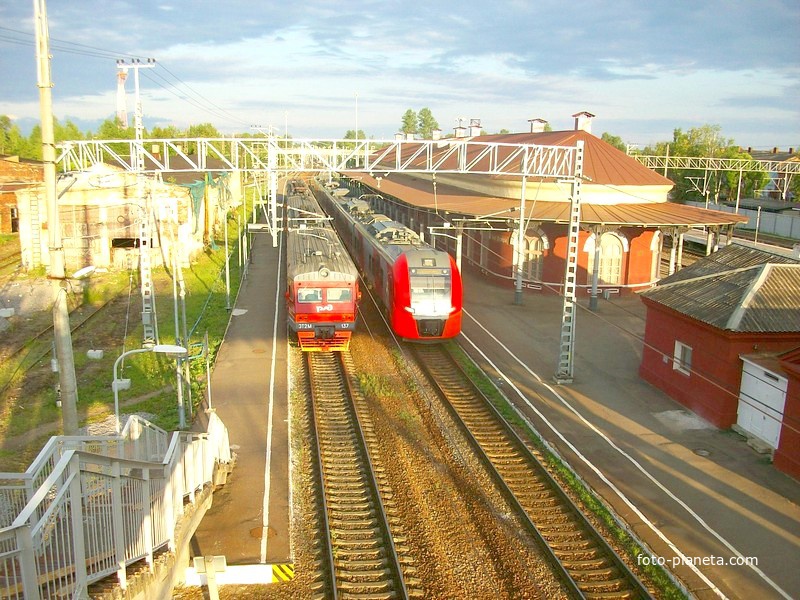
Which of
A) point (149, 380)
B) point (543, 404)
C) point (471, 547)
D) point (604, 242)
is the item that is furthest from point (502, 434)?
point (604, 242)

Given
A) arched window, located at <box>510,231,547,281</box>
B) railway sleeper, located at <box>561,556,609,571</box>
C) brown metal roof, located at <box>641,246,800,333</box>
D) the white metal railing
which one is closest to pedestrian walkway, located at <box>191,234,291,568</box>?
the white metal railing

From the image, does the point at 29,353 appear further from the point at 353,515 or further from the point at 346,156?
the point at 346,156

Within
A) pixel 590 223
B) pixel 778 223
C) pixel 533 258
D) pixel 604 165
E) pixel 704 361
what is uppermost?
pixel 604 165

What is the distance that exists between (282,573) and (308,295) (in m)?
10.6

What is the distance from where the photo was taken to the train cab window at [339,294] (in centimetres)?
1938

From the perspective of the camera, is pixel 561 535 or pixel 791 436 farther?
pixel 791 436

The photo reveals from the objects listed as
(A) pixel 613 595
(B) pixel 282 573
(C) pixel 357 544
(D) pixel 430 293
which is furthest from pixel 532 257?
(B) pixel 282 573

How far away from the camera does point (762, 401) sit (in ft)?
46.7

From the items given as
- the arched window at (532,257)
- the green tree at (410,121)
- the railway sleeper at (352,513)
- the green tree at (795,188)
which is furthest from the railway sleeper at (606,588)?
the green tree at (410,121)

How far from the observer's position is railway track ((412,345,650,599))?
9484 millimetres

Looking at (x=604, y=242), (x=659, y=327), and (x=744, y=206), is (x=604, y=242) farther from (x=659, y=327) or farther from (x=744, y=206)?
(x=744, y=206)

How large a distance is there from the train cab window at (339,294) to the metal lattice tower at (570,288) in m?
6.00

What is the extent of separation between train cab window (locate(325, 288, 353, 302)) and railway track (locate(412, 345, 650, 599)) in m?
3.67

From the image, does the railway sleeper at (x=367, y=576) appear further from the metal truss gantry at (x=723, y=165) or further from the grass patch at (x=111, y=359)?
the metal truss gantry at (x=723, y=165)
